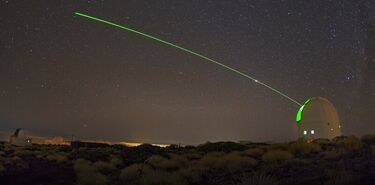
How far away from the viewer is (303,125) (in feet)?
164

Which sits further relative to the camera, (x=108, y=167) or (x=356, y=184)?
(x=108, y=167)

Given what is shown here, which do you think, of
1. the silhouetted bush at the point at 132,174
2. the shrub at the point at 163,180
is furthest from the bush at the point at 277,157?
the silhouetted bush at the point at 132,174

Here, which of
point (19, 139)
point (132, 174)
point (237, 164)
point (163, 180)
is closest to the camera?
point (163, 180)

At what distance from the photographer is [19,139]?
73250 millimetres

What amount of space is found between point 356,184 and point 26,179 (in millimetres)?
14725

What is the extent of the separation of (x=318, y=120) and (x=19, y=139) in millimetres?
53111

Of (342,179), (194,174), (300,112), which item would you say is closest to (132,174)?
(194,174)

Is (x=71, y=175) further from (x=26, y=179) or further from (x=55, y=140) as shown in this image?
(x=55, y=140)

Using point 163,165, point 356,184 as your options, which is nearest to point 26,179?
point 163,165

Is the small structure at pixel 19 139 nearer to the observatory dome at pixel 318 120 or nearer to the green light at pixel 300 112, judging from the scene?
the green light at pixel 300 112

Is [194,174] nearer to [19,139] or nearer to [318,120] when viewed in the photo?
[318,120]

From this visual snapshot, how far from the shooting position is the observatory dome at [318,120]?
159ft

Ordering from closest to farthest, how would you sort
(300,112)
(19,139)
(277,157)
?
(277,157)
(300,112)
(19,139)

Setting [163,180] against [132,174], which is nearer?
[163,180]
